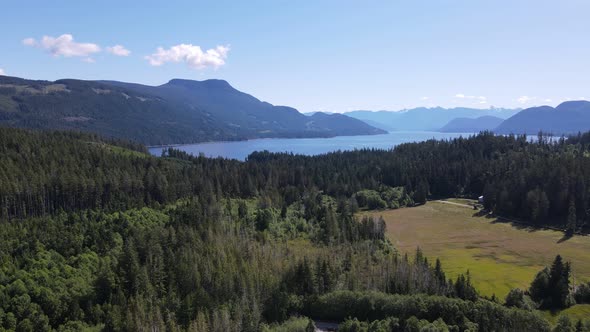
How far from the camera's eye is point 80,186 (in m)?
102

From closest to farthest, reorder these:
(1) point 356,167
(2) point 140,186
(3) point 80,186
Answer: (3) point 80,186 → (2) point 140,186 → (1) point 356,167

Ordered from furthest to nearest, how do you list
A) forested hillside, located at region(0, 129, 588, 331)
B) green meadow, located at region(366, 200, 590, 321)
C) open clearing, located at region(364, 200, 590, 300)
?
open clearing, located at region(364, 200, 590, 300) < green meadow, located at region(366, 200, 590, 321) < forested hillside, located at region(0, 129, 588, 331)

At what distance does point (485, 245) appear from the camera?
101 metres

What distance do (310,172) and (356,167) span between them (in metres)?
27.6

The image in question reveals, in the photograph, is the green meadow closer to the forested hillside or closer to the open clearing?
the open clearing

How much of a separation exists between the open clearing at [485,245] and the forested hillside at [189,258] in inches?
326

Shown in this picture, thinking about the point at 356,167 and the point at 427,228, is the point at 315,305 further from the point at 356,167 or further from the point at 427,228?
the point at 356,167

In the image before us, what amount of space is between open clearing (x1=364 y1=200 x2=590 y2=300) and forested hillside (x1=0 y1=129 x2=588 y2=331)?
326 inches

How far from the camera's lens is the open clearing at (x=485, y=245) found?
265 ft

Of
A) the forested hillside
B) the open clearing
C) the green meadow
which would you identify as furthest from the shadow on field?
the forested hillside

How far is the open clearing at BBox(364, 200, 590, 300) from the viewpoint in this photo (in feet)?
265

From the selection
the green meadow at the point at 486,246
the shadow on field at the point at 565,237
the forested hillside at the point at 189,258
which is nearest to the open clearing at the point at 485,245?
the green meadow at the point at 486,246

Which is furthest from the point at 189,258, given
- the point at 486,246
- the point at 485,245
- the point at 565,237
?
the point at 565,237

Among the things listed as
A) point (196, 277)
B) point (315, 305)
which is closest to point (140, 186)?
point (196, 277)
